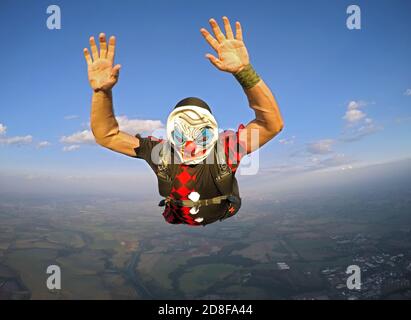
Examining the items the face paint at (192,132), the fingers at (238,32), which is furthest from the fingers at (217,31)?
the face paint at (192,132)

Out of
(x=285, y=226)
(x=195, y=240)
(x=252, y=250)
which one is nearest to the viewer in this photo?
(x=252, y=250)

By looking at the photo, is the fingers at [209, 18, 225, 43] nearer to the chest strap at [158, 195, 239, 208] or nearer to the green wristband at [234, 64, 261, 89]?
the green wristband at [234, 64, 261, 89]

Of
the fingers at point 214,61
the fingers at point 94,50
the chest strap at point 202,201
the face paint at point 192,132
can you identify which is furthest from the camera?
the chest strap at point 202,201

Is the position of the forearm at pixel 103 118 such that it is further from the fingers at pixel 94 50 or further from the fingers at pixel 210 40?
the fingers at pixel 210 40

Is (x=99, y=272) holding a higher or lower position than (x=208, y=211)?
lower

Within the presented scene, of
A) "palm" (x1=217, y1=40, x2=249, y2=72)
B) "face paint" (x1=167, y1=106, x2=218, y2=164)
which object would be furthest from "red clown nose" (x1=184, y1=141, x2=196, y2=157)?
"palm" (x1=217, y1=40, x2=249, y2=72)


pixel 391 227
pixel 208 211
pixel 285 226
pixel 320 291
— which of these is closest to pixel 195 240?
pixel 285 226

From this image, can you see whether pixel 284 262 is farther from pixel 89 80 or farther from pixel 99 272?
pixel 89 80
